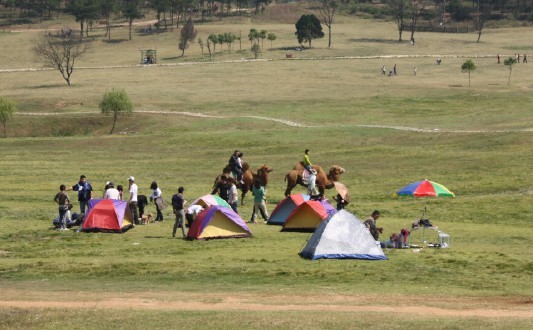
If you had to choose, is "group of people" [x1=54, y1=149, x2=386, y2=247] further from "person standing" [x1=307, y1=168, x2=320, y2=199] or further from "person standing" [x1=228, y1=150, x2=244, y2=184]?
"person standing" [x1=228, y1=150, x2=244, y2=184]

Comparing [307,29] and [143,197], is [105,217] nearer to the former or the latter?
[143,197]

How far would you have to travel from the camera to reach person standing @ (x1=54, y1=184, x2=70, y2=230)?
39500mm

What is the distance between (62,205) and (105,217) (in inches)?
68.9

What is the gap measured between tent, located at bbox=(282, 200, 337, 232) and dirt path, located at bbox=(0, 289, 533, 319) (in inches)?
441

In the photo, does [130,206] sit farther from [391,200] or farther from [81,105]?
[81,105]

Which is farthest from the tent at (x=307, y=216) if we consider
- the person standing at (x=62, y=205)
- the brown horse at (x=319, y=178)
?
the person standing at (x=62, y=205)

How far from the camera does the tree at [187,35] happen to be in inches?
7087

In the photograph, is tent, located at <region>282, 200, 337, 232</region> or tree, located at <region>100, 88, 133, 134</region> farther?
tree, located at <region>100, 88, 133, 134</region>

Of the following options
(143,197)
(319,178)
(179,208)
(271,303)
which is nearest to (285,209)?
(319,178)

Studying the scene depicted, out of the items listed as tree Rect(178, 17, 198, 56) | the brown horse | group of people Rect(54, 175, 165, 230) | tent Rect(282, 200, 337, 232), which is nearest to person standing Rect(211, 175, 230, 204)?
group of people Rect(54, 175, 165, 230)

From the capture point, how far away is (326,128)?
86000mm

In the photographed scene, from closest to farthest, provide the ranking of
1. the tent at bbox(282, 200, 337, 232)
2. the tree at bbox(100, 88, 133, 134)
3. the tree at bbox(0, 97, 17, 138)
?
the tent at bbox(282, 200, 337, 232)
the tree at bbox(0, 97, 17, 138)
the tree at bbox(100, 88, 133, 134)

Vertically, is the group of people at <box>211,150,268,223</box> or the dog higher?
the group of people at <box>211,150,268,223</box>

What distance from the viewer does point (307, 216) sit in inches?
1549
